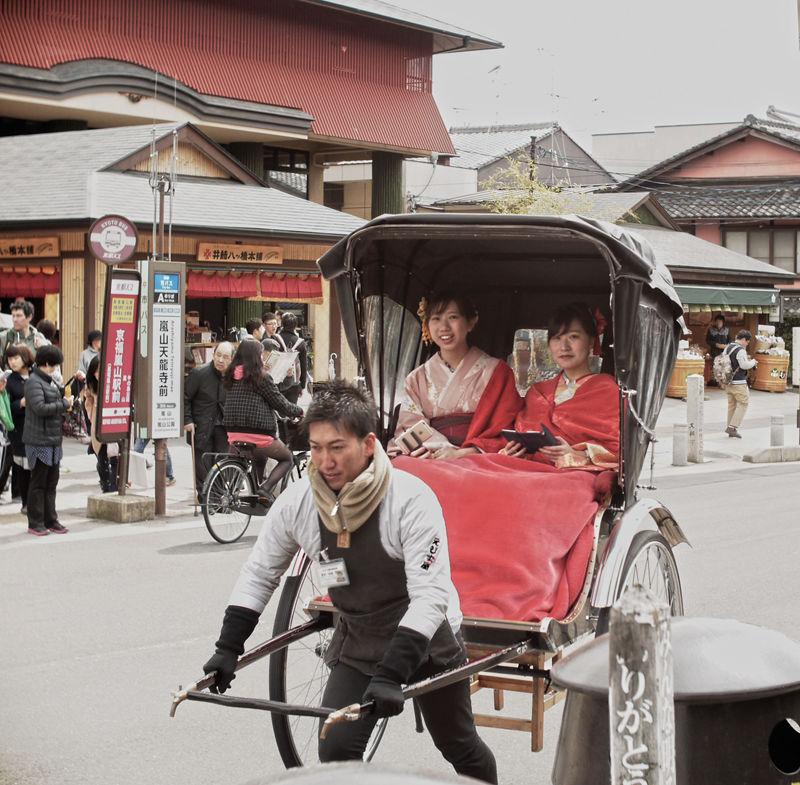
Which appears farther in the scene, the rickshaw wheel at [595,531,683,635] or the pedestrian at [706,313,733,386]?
the pedestrian at [706,313,733,386]

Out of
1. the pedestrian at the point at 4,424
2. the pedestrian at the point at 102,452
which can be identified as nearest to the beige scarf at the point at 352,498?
the pedestrian at the point at 4,424

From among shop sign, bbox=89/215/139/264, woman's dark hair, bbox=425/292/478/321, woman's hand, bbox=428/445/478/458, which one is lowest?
woman's hand, bbox=428/445/478/458

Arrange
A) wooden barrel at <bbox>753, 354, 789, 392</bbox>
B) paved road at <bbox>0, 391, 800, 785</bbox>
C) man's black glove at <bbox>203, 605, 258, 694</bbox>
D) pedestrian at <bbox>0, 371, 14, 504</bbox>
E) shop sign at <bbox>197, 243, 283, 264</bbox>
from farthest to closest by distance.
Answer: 1. wooden barrel at <bbox>753, 354, 789, 392</bbox>
2. shop sign at <bbox>197, 243, 283, 264</bbox>
3. pedestrian at <bbox>0, 371, 14, 504</bbox>
4. paved road at <bbox>0, 391, 800, 785</bbox>
5. man's black glove at <bbox>203, 605, 258, 694</bbox>

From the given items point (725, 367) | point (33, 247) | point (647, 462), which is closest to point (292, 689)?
point (647, 462)

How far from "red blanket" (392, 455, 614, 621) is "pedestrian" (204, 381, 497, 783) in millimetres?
828

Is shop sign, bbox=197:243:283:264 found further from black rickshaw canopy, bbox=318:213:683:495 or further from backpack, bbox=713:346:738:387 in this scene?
black rickshaw canopy, bbox=318:213:683:495

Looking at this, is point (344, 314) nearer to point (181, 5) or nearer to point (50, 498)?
point (50, 498)

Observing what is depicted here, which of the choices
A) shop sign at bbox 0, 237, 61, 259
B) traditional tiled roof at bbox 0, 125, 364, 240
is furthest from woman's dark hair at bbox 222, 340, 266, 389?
shop sign at bbox 0, 237, 61, 259

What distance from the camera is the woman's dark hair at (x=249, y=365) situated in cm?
1067

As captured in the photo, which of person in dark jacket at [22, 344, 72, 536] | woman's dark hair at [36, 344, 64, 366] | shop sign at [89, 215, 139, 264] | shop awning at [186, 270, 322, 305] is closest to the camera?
person in dark jacket at [22, 344, 72, 536]

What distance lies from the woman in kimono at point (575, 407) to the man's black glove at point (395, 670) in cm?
248

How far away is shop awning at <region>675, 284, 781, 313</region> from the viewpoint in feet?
98.8

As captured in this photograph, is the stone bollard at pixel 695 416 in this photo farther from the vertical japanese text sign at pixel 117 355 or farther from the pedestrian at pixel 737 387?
the vertical japanese text sign at pixel 117 355

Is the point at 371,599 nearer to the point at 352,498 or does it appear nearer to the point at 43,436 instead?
the point at 352,498
